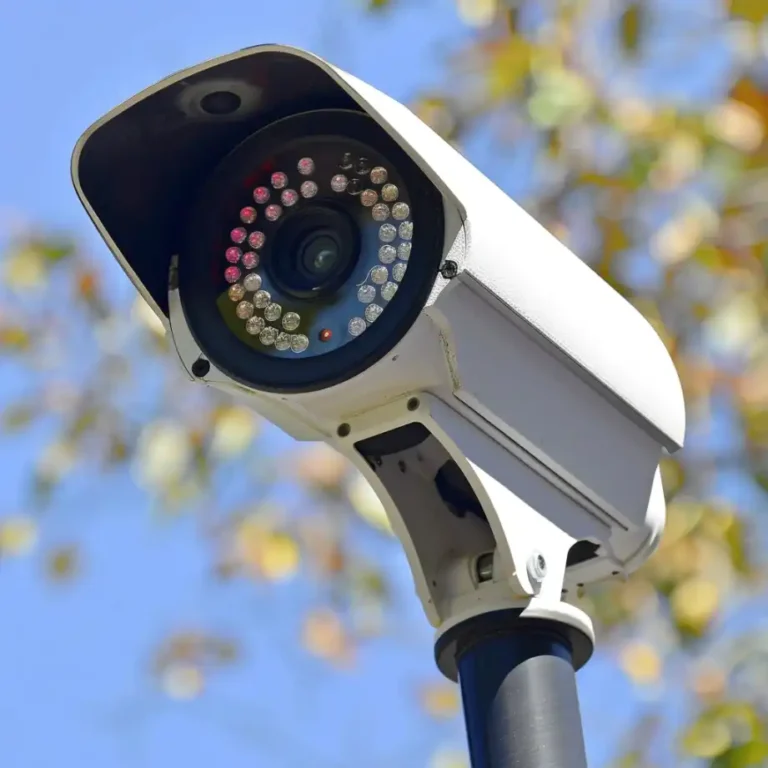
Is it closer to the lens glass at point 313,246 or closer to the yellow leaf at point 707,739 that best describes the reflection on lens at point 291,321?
the lens glass at point 313,246

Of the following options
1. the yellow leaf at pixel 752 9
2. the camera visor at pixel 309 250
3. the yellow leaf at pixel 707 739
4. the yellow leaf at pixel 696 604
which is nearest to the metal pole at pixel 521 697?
the camera visor at pixel 309 250

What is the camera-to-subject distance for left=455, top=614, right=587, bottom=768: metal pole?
127cm

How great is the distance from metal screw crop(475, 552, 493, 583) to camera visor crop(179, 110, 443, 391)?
0.71ft

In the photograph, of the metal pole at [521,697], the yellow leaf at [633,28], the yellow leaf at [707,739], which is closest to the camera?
the metal pole at [521,697]

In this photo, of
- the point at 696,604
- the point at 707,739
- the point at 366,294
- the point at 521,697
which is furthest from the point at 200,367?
the point at 696,604

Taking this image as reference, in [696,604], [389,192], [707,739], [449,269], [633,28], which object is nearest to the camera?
[449,269]

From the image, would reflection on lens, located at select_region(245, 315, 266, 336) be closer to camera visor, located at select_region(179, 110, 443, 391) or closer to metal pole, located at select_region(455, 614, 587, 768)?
camera visor, located at select_region(179, 110, 443, 391)

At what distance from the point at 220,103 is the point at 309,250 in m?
0.16

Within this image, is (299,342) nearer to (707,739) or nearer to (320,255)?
(320,255)

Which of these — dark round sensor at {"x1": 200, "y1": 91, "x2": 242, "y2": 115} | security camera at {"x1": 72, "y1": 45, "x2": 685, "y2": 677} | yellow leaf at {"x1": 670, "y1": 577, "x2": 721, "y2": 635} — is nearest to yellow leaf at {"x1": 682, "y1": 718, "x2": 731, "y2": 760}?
yellow leaf at {"x1": 670, "y1": 577, "x2": 721, "y2": 635}

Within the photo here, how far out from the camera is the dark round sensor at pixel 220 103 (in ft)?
4.72

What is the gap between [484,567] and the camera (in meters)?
1.41

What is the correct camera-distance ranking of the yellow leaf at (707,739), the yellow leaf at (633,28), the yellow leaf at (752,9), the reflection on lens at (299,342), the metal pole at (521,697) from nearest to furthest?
the metal pole at (521,697)
the reflection on lens at (299,342)
the yellow leaf at (707,739)
the yellow leaf at (752,9)
the yellow leaf at (633,28)

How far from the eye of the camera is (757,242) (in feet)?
8.72
